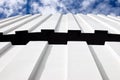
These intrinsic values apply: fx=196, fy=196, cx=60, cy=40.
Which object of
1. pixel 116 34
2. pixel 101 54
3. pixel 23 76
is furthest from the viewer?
pixel 116 34

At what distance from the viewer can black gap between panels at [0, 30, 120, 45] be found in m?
3.29

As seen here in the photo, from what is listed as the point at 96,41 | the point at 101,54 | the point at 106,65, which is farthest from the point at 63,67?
the point at 96,41

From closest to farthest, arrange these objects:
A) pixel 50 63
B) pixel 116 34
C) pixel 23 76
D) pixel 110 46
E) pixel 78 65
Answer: pixel 23 76, pixel 78 65, pixel 50 63, pixel 110 46, pixel 116 34

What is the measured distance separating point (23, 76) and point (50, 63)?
1.51 feet

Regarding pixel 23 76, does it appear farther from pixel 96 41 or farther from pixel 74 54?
pixel 96 41

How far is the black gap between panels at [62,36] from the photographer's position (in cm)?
329

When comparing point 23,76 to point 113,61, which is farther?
point 113,61

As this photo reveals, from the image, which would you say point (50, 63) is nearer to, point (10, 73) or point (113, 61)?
point (10, 73)

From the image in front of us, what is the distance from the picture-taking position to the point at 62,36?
10.9 ft

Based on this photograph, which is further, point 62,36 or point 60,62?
point 62,36

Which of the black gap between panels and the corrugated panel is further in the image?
the black gap between panels

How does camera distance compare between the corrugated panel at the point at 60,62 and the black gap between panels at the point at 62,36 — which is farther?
the black gap between panels at the point at 62,36

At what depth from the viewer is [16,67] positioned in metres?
1.94

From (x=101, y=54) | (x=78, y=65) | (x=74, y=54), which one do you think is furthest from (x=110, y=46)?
(x=78, y=65)
